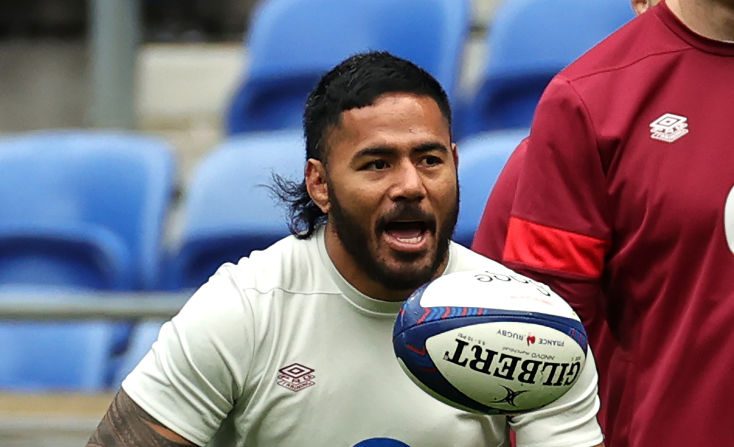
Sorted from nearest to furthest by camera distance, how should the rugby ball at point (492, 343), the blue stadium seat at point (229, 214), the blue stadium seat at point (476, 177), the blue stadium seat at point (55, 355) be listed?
the rugby ball at point (492, 343) → the blue stadium seat at point (476, 177) → the blue stadium seat at point (55, 355) → the blue stadium seat at point (229, 214)

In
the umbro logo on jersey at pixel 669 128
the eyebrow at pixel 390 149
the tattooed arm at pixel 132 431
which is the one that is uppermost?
the umbro logo on jersey at pixel 669 128

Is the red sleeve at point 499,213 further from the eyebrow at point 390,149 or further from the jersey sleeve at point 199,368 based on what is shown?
the jersey sleeve at point 199,368

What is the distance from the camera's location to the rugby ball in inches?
103

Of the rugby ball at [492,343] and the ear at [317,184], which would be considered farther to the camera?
the ear at [317,184]

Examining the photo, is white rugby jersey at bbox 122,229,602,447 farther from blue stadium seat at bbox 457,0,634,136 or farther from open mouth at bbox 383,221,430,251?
blue stadium seat at bbox 457,0,634,136

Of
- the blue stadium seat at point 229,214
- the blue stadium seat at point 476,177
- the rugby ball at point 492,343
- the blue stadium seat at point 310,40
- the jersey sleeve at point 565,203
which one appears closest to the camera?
the rugby ball at point 492,343

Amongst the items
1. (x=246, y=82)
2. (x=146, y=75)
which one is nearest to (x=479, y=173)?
(x=246, y=82)

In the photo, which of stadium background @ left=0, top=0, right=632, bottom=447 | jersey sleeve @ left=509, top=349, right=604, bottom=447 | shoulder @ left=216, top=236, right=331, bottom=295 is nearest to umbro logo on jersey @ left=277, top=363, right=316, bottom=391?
shoulder @ left=216, top=236, right=331, bottom=295

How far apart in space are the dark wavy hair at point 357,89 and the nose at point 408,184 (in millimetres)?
150

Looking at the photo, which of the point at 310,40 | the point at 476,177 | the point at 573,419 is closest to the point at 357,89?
the point at 573,419

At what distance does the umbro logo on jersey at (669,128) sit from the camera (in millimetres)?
2834

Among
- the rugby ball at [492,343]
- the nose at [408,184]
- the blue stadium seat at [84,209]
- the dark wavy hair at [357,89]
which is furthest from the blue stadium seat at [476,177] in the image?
the rugby ball at [492,343]

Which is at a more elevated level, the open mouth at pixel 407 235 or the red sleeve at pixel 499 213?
the open mouth at pixel 407 235

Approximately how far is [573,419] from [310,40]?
3613 mm
